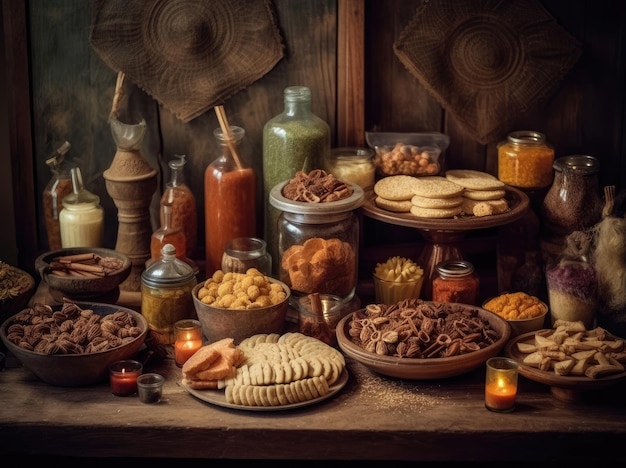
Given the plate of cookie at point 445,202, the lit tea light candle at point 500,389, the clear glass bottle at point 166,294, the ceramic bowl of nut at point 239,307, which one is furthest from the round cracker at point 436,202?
the clear glass bottle at point 166,294

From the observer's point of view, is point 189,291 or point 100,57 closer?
A: point 189,291

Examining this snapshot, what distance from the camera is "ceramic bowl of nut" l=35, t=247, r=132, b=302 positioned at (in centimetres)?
325

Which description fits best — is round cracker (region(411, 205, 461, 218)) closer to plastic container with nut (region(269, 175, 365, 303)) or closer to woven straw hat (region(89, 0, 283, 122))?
plastic container with nut (region(269, 175, 365, 303))

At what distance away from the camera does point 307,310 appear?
321cm

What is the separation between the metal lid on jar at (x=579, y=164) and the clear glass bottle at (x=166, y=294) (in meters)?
1.28

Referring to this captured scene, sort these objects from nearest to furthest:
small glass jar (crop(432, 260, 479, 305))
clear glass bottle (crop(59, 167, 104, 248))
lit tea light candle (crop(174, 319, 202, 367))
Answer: lit tea light candle (crop(174, 319, 202, 367)) → small glass jar (crop(432, 260, 479, 305)) → clear glass bottle (crop(59, 167, 104, 248))

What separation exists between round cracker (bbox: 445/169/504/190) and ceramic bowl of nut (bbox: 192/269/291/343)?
716 mm

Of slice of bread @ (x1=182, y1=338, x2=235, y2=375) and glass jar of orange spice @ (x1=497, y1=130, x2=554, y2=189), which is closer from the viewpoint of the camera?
slice of bread @ (x1=182, y1=338, x2=235, y2=375)

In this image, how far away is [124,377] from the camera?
2916 mm

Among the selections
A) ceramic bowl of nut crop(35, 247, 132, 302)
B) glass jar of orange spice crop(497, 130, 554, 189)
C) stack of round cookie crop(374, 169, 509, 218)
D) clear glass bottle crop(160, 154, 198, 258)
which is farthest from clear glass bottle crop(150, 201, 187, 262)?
glass jar of orange spice crop(497, 130, 554, 189)

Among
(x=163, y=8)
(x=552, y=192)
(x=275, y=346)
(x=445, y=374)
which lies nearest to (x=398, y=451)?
(x=445, y=374)

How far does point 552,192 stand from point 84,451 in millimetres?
1762

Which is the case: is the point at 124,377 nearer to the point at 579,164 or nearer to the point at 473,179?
the point at 473,179

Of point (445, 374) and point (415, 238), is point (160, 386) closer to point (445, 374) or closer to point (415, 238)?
point (445, 374)
